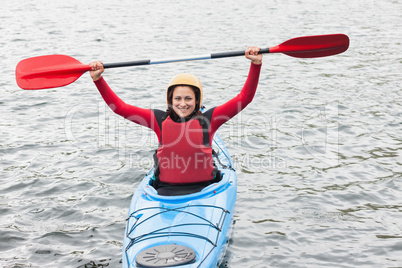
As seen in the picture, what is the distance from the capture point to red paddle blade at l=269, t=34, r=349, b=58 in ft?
17.2

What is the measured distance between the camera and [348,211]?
5.66 metres

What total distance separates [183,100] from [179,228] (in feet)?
4.38

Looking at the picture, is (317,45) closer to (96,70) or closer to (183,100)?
(183,100)

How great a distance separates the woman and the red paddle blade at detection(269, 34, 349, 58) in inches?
33.1

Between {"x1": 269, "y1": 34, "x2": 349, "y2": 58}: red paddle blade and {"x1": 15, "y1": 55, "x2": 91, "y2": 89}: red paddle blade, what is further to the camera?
{"x1": 15, "y1": 55, "x2": 91, "y2": 89}: red paddle blade

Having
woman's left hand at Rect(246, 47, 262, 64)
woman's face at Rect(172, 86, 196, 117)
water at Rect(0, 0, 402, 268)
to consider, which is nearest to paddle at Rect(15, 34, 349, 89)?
Answer: woman's left hand at Rect(246, 47, 262, 64)

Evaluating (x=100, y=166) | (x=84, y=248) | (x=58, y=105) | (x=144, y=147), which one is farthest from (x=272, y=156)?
(x=58, y=105)

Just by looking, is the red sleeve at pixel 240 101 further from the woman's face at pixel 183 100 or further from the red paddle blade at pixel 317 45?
the red paddle blade at pixel 317 45

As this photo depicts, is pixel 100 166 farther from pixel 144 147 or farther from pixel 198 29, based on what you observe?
pixel 198 29

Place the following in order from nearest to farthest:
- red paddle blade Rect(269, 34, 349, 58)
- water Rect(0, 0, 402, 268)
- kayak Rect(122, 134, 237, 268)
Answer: kayak Rect(122, 134, 237, 268), water Rect(0, 0, 402, 268), red paddle blade Rect(269, 34, 349, 58)

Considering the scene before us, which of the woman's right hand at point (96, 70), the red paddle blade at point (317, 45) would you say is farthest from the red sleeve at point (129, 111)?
the red paddle blade at point (317, 45)

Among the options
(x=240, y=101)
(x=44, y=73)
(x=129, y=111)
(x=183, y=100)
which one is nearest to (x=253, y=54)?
(x=240, y=101)

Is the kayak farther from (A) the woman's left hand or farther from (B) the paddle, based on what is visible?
(B) the paddle

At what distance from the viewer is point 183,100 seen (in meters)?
4.88
